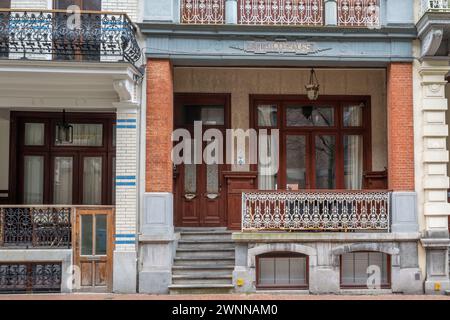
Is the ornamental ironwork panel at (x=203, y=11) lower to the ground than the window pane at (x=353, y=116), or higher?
higher

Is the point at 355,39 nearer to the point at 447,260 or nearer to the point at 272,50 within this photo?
the point at 272,50

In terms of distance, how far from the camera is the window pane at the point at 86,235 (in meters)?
12.8

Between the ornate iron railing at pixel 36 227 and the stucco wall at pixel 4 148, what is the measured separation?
2470 millimetres

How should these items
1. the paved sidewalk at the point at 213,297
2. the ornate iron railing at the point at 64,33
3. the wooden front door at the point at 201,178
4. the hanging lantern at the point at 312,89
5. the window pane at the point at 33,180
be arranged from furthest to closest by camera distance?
the window pane at the point at 33,180, the wooden front door at the point at 201,178, the hanging lantern at the point at 312,89, the ornate iron railing at the point at 64,33, the paved sidewalk at the point at 213,297

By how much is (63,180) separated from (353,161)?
7.99m

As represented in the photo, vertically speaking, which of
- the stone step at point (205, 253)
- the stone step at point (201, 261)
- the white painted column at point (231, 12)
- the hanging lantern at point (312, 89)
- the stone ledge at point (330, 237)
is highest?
the white painted column at point (231, 12)

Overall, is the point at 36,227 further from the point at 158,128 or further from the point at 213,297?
the point at 213,297

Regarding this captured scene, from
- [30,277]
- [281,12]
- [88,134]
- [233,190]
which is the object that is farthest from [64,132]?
[281,12]

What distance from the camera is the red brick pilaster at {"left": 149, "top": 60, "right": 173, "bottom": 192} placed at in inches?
502

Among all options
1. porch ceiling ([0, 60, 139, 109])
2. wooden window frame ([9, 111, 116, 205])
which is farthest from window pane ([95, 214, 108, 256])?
porch ceiling ([0, 60, 139, 109])

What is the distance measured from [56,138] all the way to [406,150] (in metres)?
9.18

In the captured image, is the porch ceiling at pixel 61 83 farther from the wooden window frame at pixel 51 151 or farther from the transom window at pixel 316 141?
the transom window at pixel 316 141

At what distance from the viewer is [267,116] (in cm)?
1536

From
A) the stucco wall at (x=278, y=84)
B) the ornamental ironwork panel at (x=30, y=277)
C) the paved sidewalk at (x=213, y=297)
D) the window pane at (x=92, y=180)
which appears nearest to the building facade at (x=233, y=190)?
the ornamental ironwork panel at (x=30, y=277)
